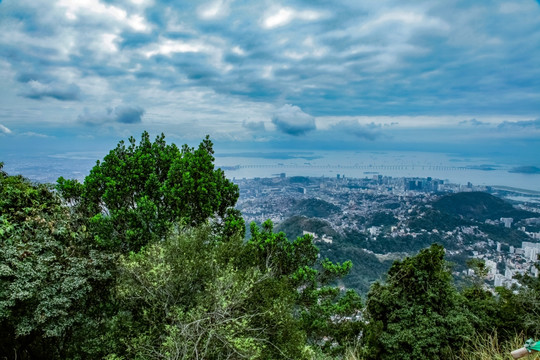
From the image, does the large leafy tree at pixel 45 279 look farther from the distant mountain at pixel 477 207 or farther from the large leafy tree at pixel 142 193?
the distant mountain at pixel 477 207

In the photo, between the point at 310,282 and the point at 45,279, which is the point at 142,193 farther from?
the point at 310,282

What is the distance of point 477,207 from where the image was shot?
54969 millimetres

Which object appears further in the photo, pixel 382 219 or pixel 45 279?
pixel 382 219

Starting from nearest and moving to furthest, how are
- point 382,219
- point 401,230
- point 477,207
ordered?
point 401,230
point 382,219
point 477,207

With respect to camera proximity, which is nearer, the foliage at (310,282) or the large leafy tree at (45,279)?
the large leafy tree at (45,279)

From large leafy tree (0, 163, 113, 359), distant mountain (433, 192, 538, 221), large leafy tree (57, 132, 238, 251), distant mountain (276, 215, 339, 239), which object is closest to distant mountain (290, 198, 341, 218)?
distant mountain (276, 215, 339, 239)

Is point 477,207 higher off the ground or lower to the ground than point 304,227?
lower

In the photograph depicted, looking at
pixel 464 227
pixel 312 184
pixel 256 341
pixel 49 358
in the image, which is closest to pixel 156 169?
pixel 49 358

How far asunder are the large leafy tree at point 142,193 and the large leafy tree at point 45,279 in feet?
2.94

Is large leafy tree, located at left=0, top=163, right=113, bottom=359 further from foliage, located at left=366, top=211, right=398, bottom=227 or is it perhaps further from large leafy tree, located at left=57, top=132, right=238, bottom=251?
foliage, located at left=366, top=211, right=398, bottom=227

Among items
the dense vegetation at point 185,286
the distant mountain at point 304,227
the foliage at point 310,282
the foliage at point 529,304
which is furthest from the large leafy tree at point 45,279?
the distant mountain at point 304,227

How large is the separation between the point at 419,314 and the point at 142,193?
8.82 m

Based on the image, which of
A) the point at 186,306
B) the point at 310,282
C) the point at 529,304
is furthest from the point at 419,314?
the point at 186,306

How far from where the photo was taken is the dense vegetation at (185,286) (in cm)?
516
